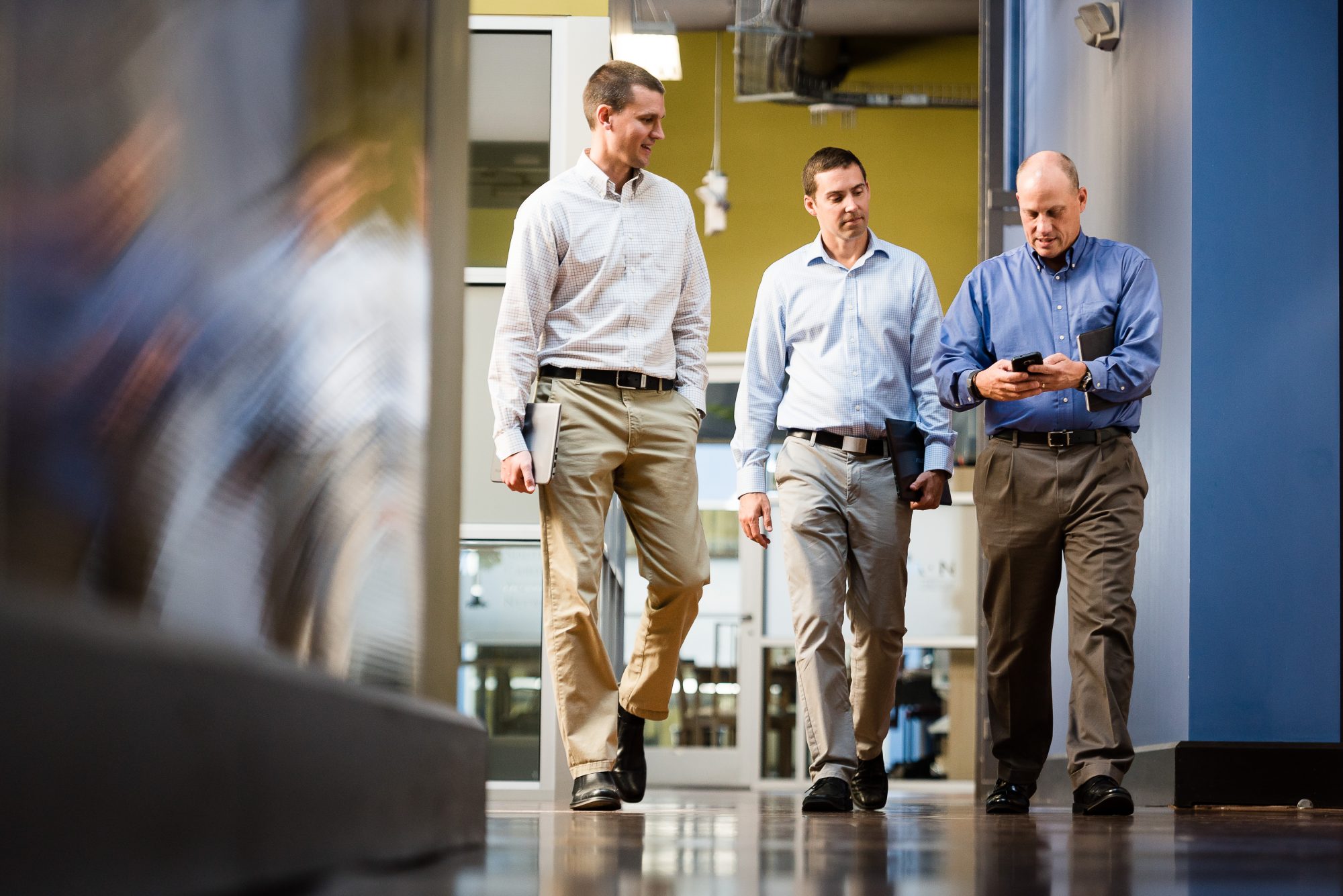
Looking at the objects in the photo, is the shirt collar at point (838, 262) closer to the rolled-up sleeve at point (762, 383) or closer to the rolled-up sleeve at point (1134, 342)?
the rolled-up sleeve at point (762, 383)

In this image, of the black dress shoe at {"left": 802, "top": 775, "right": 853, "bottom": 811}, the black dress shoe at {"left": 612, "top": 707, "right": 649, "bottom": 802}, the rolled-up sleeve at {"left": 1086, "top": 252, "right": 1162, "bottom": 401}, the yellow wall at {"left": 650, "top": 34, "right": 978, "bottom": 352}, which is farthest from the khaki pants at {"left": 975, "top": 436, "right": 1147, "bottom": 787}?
the yellow wall at {"left": 650, "top": 34, "right": 978, "bottom": 352}

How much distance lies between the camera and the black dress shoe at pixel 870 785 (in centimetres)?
366

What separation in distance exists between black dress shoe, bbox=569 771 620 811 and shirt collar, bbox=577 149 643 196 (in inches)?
47.9

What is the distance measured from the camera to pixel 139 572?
0.60 m

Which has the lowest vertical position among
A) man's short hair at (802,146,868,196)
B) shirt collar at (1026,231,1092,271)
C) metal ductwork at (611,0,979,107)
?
shirt collar at (1026,231,1092,271)

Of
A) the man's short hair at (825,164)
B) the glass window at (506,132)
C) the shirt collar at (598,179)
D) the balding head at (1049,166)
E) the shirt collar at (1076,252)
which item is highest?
the glass window at (506,132)

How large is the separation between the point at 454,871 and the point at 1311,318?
10.2 ft

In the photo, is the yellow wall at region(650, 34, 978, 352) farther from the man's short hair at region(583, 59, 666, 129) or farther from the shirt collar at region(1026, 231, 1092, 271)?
the man's short hair at region(583, 59, 666, 129)

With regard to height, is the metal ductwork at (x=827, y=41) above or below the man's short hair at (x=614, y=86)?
above

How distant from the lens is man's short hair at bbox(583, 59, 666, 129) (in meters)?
3.26

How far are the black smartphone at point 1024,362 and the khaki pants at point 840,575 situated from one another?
538 mm

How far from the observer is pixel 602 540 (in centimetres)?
314

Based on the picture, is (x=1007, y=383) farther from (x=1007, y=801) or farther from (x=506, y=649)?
(x=506, y=649)

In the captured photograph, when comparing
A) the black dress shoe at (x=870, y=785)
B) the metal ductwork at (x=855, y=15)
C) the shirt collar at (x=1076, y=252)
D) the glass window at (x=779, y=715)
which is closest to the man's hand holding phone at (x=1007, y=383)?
the shirt collar at (x=1076, y=252)
